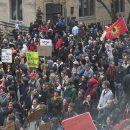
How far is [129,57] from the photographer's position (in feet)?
68.8

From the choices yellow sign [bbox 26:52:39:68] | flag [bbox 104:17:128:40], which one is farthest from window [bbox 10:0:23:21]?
yellow sign [bbox 26:52:39:68]

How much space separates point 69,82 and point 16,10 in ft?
65.5

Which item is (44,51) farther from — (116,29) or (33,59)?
(116,29)

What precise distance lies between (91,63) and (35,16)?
50.8ft

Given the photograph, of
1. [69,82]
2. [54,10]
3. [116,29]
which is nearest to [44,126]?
[69,82]

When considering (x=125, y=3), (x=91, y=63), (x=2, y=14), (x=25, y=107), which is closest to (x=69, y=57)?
(x=91, y=63)

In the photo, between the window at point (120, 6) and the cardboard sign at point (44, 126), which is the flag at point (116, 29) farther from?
the window at point (120, 6)

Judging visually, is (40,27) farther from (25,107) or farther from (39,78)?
(25,107)

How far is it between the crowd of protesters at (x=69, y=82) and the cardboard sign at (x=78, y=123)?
7.15 feet

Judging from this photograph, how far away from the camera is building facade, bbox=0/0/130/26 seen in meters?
37.2

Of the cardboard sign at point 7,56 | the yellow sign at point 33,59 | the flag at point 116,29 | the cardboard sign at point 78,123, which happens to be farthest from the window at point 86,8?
the cardboard sign at point 78,123

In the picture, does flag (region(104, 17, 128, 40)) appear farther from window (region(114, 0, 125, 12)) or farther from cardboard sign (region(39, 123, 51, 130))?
window (region(114, 0, 125, 12))

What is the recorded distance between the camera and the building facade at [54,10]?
37.2 metres

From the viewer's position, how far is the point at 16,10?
38000 millimetres
